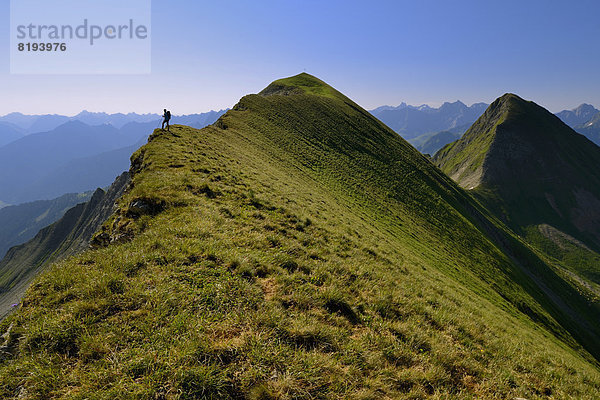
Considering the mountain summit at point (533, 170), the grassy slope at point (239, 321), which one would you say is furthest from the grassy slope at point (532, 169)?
the grassy slope at point (239, 321)

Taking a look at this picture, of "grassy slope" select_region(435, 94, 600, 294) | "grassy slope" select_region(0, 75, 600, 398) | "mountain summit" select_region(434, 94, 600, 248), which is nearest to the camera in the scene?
"grassy slope" select_region(0, 75, 600, 398)

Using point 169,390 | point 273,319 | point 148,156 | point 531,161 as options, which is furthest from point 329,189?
point 531,161

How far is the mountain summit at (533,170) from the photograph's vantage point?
372 ft

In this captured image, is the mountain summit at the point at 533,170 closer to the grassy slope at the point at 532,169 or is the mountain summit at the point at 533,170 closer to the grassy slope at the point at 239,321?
the grassy slope at the point at 532,169

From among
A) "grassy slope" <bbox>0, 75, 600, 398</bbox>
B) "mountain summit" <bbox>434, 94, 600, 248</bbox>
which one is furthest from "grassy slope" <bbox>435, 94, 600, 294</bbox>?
"grassy slope" <bbox>0, 75, 600, 398</bbox>

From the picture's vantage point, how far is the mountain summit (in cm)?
11350

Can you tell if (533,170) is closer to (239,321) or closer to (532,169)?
(532,169)

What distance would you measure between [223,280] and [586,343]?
5373cm

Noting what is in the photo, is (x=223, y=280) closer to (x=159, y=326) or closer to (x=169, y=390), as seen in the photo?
(x=159, y=326)

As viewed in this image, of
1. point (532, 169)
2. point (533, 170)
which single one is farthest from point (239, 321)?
point (532, 169)

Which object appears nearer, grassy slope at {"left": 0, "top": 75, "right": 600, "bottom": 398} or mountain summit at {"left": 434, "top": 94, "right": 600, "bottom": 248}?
grassy slope at {"left": 0, "top": 75, "right": 600, "bottom": 398}

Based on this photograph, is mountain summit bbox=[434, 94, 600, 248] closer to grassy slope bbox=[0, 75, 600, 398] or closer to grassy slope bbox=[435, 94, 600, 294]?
grassy slope bbox=[435, 94, 600, 294]

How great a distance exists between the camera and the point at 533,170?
13150 centimetres

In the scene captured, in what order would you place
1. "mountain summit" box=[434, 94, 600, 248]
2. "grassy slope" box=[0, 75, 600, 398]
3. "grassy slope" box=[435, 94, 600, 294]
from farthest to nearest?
"mountain summit" box=[434, 94, 600, 248] → "grassy slope" box=[435, 94, 600, 294] → "grassy slope" box=[0, 75, 600, 398]
